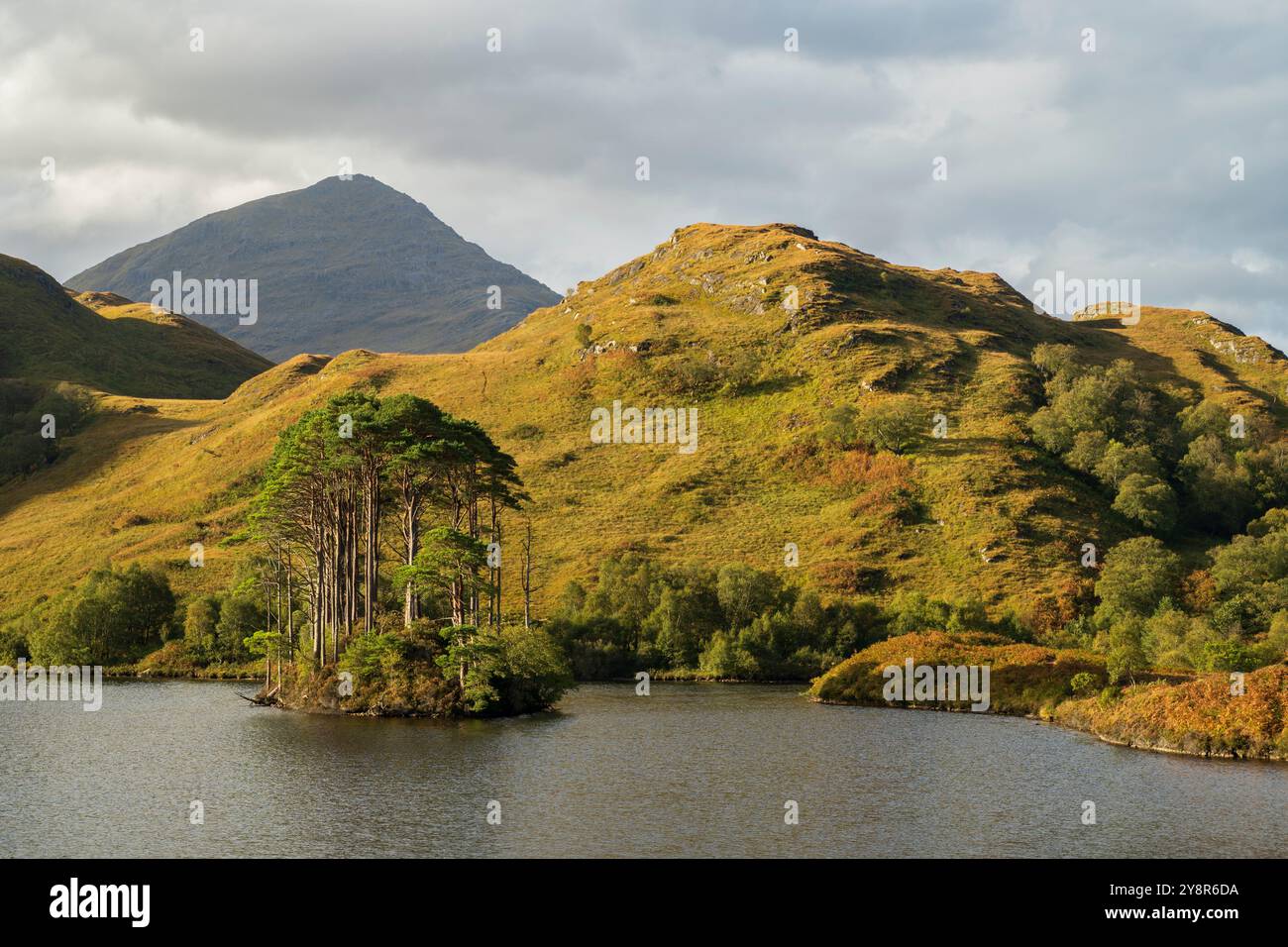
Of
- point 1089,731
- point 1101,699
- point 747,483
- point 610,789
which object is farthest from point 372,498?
point 747,483

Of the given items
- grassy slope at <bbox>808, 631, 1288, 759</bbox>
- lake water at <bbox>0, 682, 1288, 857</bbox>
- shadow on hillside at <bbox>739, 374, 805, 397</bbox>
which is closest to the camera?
lake water at <bbox>0, 682, 1288, 857</bbox>

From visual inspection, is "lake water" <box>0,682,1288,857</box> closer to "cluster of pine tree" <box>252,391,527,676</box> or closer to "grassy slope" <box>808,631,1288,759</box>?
"grassy slope" <box>808,631,1288,759</box>

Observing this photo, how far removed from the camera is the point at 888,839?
39344mm

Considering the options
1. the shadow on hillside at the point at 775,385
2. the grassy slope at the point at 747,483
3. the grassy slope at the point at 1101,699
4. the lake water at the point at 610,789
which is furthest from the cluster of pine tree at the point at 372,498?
the shadow on hillside at the point at 775,385

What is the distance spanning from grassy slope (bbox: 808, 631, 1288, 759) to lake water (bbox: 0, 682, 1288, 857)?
237cm

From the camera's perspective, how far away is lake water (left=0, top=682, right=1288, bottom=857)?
38.6 m

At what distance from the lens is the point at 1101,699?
71.9 metres

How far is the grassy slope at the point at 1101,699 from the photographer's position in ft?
195

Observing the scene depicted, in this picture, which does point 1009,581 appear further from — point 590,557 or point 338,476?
point 338,476

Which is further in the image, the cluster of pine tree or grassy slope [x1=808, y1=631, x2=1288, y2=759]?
the cluster of pine tree

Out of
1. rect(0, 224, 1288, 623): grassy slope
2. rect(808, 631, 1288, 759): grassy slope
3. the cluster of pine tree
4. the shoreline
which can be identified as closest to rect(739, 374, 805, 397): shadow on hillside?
rect(0, 224, 1288, 623): grassy slope

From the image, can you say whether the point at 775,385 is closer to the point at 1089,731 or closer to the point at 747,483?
the point at 747,483
